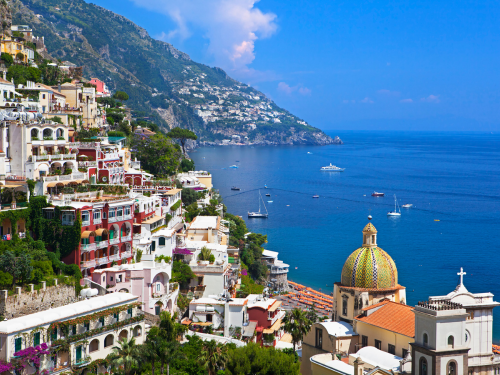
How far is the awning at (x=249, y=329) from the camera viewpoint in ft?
121

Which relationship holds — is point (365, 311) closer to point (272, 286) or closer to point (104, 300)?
point (104, 300)

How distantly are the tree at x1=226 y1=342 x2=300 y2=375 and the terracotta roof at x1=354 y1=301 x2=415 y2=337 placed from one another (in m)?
5.06

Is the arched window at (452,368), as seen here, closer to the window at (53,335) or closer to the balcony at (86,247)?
the window at (53,335)

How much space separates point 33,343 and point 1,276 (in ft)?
15.0

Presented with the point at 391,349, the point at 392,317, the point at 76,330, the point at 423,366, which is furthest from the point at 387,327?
the point at 76,330

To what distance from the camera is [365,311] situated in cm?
3141

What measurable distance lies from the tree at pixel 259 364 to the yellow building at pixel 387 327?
481cm

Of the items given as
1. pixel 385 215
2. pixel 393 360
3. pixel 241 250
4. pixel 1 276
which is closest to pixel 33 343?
pixel 1 276

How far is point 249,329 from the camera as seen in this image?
37.4 m

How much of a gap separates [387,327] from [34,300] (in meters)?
16.9

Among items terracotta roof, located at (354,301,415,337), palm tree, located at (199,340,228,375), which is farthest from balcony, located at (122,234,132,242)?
terracotta roof, located at (354,301,415,337)

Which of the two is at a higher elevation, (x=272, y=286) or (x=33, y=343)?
(x=33, y=343)

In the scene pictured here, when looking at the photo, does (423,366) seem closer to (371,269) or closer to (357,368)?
(357,368)

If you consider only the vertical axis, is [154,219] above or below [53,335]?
above
